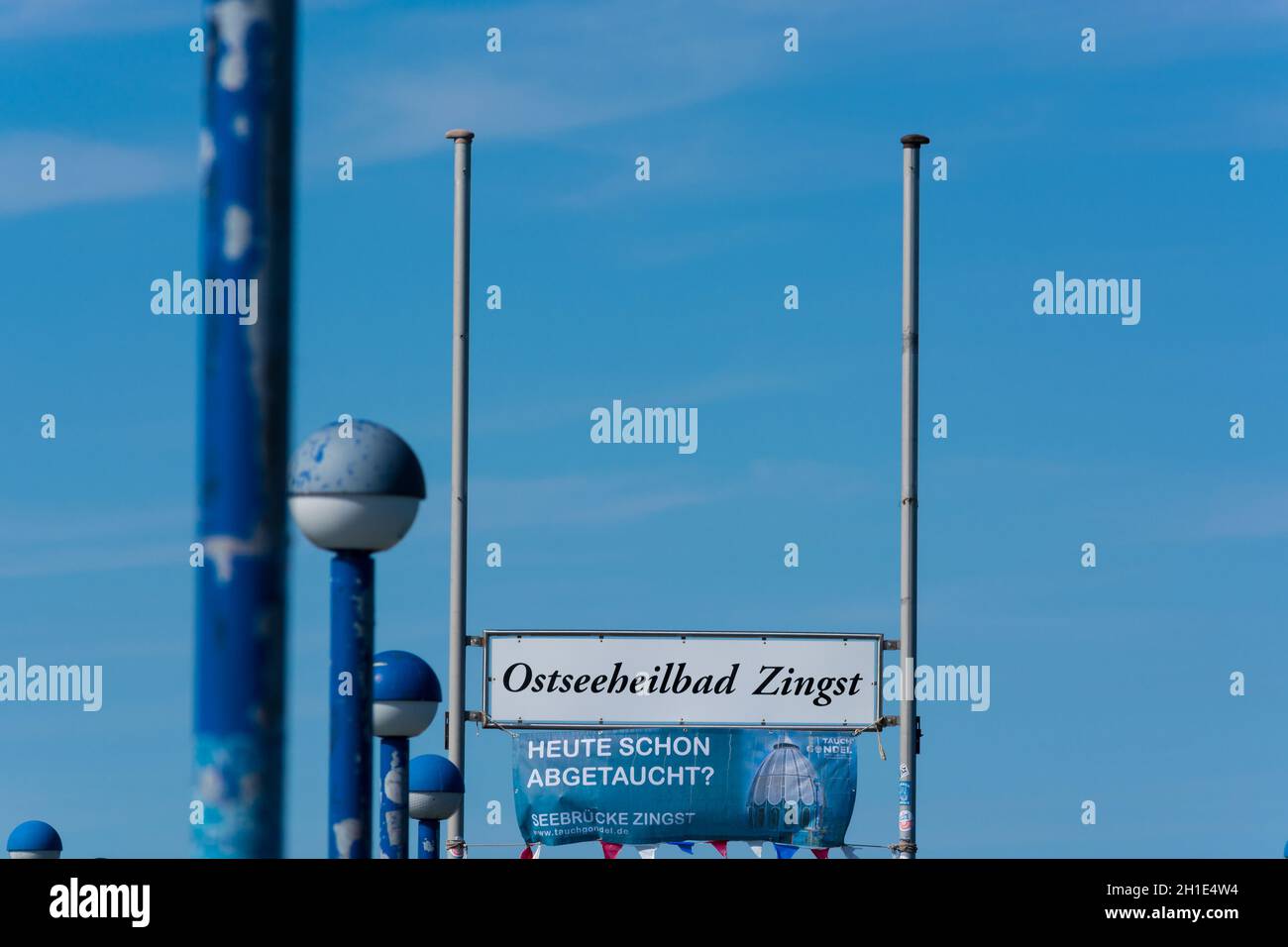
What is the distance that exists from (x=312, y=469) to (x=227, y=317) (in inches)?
111

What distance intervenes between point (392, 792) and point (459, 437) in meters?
10.3

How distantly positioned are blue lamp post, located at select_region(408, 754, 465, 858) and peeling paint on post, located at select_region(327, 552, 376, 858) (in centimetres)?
816

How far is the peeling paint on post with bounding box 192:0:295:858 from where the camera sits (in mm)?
6160

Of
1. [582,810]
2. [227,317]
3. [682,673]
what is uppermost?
[227,317]

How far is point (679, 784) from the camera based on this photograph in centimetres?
2502

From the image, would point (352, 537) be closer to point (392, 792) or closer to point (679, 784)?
point (392, 792)

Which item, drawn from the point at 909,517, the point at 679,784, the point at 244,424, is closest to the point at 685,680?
the point at 679,784

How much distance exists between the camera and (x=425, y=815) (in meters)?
18.2

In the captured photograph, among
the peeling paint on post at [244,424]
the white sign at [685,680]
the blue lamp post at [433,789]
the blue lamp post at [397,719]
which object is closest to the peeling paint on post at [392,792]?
the blue lamp post at [397,719]

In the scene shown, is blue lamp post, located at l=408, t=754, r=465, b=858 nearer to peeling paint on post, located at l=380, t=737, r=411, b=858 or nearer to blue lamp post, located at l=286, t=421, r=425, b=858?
peeling paint on post, located at l=380, t=737, r=411, b=858
